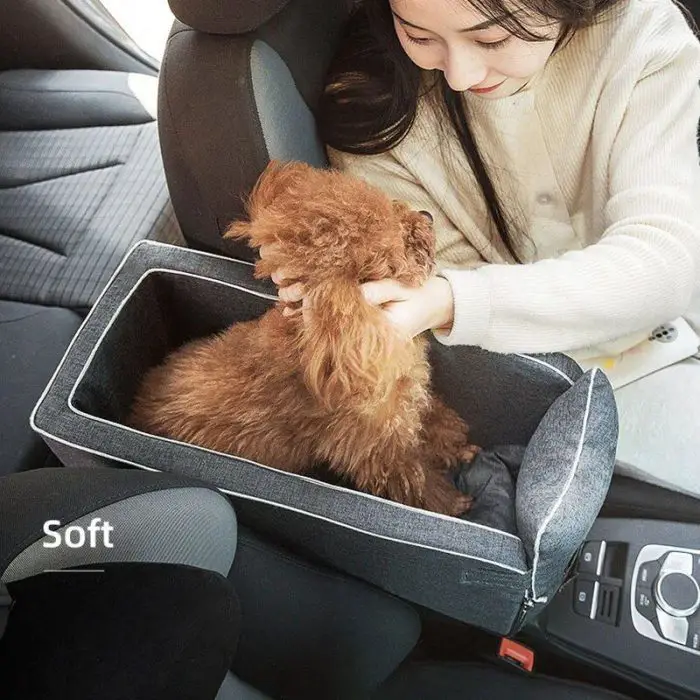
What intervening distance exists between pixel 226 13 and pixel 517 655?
1.07 m

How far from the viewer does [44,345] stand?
54.1 inches

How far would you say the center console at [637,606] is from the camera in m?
1.01

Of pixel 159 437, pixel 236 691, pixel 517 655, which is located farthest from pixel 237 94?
pixel 517 655

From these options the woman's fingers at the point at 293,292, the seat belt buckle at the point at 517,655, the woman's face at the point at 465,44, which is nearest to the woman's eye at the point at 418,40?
the woman's face at the point at 465,44

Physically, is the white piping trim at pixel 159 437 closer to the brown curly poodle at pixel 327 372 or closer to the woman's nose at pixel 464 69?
the brown curly poodle at pixel 327 372

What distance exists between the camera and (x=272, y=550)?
3.44ft

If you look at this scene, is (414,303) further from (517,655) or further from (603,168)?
(517,655)

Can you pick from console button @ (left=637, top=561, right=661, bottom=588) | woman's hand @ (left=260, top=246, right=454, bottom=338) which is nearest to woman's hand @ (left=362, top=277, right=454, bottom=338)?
woman's hand @ (left=260, top=246, right=454, bottom=338)

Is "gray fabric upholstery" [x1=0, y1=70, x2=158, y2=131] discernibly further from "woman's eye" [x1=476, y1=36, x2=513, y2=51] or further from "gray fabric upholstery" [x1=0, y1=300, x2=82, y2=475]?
"woman's eye" [x1=476, y1=36, x2=513, y2=51]

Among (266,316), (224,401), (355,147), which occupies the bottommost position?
(224,401)

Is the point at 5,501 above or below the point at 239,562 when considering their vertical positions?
above

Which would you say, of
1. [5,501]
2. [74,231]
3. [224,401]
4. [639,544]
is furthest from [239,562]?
[74,231]

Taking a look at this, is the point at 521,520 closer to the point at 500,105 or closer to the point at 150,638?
the point at 150,638

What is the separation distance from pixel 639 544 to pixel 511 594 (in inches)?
10.0
